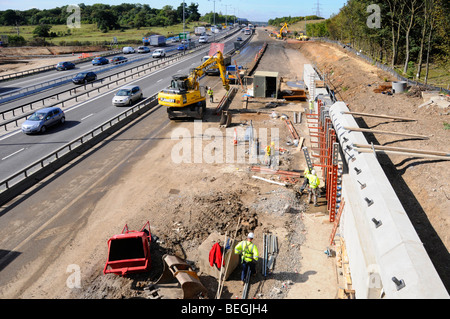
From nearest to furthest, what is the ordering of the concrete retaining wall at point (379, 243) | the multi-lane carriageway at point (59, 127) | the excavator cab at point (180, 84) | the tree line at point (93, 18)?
the concrete retaining wall at point (379, 243) < the multi-lane carriageway at point (59, 127) < the excavator cab at point (180, 84) < the tree line at point (93, 18)

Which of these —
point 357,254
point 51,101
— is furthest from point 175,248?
point 51,101

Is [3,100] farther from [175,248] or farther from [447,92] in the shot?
[447,92]

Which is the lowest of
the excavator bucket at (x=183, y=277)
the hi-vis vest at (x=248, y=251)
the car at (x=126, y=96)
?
the excavator bucket at (x=183, y=277)

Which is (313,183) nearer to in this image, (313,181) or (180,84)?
(313,181)

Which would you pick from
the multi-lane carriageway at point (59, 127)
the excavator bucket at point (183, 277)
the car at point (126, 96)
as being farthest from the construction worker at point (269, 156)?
the car at point (126, 96)

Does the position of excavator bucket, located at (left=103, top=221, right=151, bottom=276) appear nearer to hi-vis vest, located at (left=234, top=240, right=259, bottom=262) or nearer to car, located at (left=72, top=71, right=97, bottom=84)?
hi-vis vest, located at (left=234, top=240, right=259, bottom=262)

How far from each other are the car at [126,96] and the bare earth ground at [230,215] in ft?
36.3

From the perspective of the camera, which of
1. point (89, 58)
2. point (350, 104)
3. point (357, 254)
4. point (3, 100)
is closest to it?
point (357, 254)

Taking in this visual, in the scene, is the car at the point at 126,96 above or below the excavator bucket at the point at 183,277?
above

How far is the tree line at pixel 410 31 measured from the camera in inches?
1249

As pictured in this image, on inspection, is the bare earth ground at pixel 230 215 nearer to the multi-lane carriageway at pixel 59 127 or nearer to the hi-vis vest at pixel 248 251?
the hi-vis vest at pixel 248 251

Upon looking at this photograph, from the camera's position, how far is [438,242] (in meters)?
11.3

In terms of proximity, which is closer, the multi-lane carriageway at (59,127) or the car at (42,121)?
the multi-lane carriageway at (59,127)
